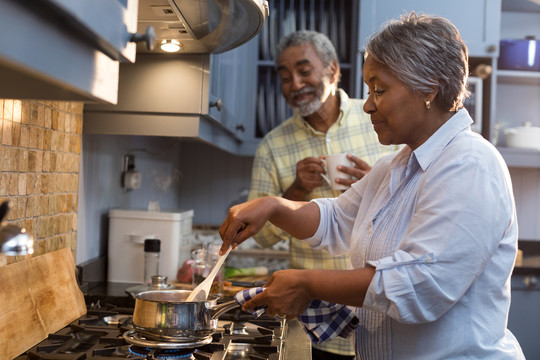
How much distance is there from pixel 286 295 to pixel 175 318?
246 mm

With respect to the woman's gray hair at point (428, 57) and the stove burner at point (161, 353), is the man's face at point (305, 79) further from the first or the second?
the stove burner at point (161, 353)

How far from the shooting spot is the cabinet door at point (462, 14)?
274cm

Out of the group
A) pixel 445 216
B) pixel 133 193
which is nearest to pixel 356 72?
pixel 133 193

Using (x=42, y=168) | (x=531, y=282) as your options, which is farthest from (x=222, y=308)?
(x=531, y=282)

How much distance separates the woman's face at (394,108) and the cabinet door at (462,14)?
1.71 metres

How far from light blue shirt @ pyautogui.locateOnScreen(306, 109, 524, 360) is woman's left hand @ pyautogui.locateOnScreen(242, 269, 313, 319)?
106 millimetres

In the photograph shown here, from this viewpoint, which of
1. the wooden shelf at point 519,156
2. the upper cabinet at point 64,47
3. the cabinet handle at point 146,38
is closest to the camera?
the upper cabinet at point 64,47

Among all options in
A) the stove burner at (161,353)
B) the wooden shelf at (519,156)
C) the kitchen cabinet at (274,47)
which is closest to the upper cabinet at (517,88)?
the wooden shelf at (519,156)

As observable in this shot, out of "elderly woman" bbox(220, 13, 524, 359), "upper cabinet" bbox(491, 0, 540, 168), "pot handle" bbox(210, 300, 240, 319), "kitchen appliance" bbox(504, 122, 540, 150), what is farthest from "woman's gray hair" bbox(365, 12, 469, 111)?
"upper cabinet" bbox(491, 0, 540, 168)

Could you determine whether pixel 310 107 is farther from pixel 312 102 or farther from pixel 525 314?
pixel 525 314

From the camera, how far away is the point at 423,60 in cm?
104

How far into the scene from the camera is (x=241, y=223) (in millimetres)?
1209

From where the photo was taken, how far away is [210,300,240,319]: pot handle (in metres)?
1.13

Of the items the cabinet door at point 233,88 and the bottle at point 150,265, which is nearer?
the cabinet door at point 233,88
